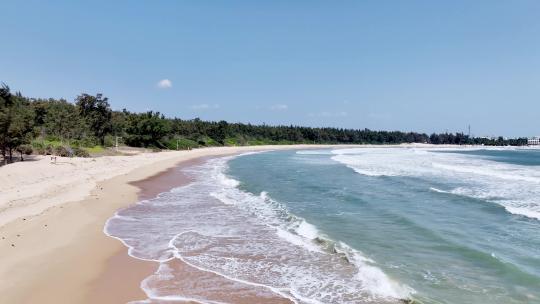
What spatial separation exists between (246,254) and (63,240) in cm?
603

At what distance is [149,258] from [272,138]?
118993mm

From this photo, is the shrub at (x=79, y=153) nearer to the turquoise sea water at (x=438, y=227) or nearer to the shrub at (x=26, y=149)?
the shrub at (x=26, y=149)

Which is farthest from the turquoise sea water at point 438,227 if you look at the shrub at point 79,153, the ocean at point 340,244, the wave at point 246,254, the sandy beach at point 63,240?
the shrub at point 79,153

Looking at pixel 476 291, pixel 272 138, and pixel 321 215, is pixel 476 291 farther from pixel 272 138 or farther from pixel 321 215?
pixel 272 138

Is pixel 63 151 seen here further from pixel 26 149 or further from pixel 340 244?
pixel 340 244

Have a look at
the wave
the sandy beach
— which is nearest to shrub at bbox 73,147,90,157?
the sandy beach

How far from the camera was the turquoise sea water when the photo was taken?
10.5 metres

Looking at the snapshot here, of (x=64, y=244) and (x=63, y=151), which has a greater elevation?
(x=63, y=151)

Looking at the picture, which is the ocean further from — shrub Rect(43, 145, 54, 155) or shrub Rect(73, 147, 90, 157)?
shrub Rect(73, 147, 90, 157)

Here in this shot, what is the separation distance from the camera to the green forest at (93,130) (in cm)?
3227

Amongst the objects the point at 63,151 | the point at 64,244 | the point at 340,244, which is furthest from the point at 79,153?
the point at 340,244

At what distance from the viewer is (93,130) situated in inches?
2371

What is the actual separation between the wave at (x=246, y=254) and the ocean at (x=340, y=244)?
0.11 feet

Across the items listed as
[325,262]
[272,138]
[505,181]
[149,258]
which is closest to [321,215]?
[325,262]
